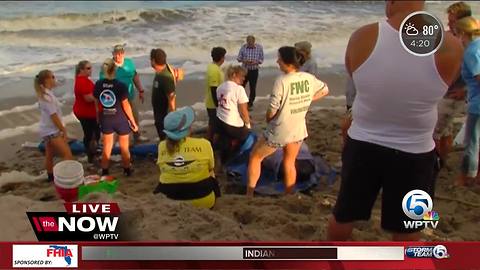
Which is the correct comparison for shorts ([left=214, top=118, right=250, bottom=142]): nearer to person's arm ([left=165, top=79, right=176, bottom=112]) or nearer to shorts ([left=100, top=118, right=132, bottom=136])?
person's arm ([left=165, top=79, right=176, bottom=112])

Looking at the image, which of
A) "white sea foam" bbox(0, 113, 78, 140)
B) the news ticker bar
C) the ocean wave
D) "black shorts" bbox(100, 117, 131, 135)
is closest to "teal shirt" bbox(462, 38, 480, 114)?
the news ticker bar

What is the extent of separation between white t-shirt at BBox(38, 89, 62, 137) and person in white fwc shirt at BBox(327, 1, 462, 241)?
2067 millimetres

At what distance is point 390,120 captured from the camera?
1667 millimetres

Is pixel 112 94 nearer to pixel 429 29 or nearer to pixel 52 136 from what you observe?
pixel 52 136

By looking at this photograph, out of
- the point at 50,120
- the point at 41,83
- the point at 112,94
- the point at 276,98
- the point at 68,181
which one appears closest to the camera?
the point at 68,181

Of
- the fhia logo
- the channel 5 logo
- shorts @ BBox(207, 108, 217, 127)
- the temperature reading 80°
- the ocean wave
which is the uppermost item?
the ocean wave

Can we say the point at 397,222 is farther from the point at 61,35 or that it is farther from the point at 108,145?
Answer: the point at 61,35

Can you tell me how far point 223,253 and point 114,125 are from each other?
6.20 feet

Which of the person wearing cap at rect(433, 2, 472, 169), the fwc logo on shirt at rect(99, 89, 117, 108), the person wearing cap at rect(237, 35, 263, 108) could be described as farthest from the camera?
the person wearing cap at rect(237, 35, 263, 108)

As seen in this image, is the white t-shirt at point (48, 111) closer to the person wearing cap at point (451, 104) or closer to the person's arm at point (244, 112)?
the person's arm at point (244, 112)

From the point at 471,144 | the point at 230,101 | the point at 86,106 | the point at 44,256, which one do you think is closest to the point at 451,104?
the point at 471,144

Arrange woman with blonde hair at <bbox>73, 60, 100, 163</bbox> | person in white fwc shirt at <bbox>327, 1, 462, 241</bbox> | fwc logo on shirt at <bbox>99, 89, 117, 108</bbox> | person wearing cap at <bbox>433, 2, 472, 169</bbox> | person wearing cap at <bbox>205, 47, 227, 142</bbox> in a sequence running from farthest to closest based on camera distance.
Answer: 1. person wearing cap at <bbox>205, 47, 227, 142</bbox>
2. woman with blonde hair at <bbox>73, 60, 100, 163</bbox>
3. fwc logo on shirt at <bbox>99, 89, 117, 108</bbox>
4. person wearing cap at <bbox>433, 2, 472, 169</bbox>
5. person in white fwc shirt at <bbox>327, 1, 462, 241</bbox>

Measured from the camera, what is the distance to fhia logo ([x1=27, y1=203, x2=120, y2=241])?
172 cm

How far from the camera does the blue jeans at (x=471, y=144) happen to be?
8.96ft
